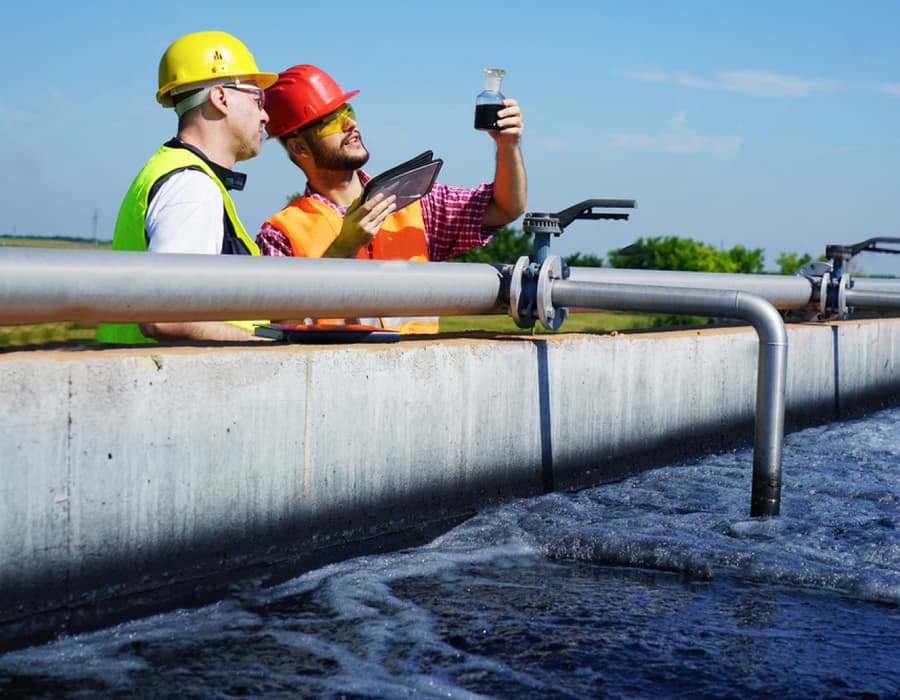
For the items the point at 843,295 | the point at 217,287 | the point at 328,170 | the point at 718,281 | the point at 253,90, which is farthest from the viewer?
the point at 843,295

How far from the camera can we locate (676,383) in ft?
18.4

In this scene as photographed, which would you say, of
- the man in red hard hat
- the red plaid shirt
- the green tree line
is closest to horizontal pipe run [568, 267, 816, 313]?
the red plaid shirt

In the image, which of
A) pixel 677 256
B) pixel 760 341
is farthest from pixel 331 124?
pixel 677 256

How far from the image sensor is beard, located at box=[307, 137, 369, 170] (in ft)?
16.0

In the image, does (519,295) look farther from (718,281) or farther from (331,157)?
(718,281)

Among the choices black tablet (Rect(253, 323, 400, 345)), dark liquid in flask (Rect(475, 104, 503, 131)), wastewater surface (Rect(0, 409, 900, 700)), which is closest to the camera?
wastewater surface (Rect(0, 409, 900, 700))

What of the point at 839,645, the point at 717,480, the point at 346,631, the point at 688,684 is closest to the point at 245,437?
the point at 346,631

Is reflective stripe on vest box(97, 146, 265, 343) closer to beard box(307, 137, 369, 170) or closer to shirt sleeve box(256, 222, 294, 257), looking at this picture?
shirt sleeve box(256, 222, 294, 257)

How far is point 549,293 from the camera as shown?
466cm

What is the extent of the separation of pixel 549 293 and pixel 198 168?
1.48 metres

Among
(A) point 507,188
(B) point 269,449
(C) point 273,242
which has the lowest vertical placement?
(B) point 269,449

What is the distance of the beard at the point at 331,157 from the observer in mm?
4891

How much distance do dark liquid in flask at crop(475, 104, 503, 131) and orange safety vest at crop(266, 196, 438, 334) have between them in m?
0.56

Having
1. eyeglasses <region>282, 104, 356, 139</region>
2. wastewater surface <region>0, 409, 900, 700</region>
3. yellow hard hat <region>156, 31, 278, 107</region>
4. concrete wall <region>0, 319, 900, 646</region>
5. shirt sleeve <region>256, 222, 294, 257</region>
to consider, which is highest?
yellow hard hat <region>156, 31, 278, 107</region>
